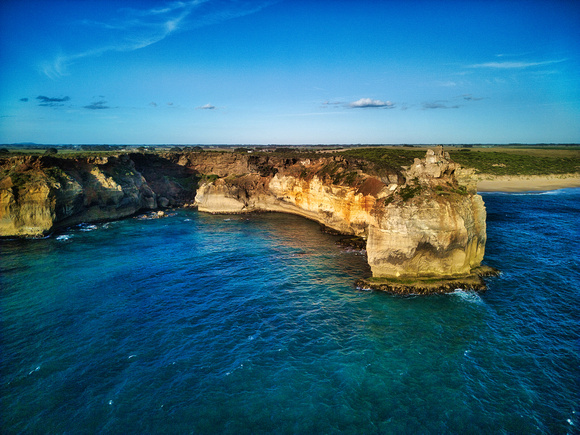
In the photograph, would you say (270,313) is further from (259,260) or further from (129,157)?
(129,157)

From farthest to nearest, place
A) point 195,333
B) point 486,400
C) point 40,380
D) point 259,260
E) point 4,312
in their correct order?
point 259,260, point 4,312, point 195,333, point 40,380, point 486,400

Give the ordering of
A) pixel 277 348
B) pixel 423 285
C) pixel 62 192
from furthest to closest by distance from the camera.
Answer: pixel 62 192
pixel 423 285
pixel 277 348

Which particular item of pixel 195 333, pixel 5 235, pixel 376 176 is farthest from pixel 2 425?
pixel 376 176

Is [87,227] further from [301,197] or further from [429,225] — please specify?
[429,225]

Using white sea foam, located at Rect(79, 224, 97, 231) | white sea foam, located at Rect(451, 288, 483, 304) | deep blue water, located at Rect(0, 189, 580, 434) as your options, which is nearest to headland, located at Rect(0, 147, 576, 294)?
white sea foam, located at Rect(451, 288, 483, 304)

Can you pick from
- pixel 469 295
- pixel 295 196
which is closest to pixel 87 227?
pixel 295 196

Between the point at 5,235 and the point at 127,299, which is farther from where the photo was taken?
the point at 5,235
